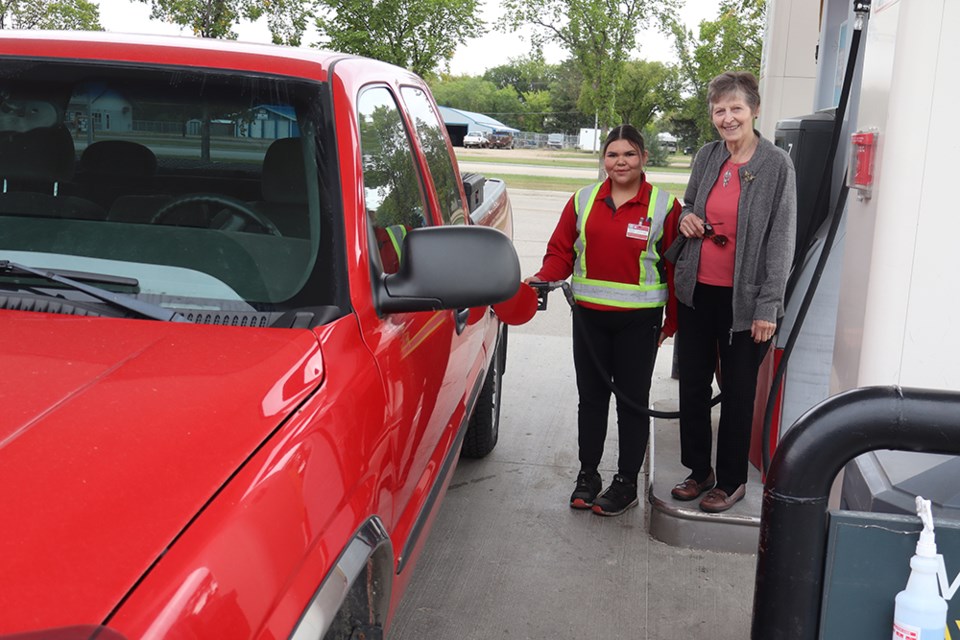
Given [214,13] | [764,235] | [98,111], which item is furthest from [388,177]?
[214,13]

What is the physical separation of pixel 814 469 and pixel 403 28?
21894 mm

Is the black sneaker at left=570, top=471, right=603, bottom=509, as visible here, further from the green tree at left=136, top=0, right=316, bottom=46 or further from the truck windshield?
the green tree at left=136, top=0, right=316, bottom=46

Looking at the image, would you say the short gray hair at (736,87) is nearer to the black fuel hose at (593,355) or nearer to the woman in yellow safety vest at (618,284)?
the woman in yellow safety vest at (618,284)

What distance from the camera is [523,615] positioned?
3791 mm

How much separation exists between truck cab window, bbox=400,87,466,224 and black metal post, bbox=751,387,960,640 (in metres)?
2.37

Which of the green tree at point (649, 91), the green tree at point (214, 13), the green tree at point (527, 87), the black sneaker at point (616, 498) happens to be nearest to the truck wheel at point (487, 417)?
the black sneaker at point (616, 498)

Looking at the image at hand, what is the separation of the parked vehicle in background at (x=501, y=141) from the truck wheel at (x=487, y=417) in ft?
197

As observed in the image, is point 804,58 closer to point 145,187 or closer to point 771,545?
point 145,187

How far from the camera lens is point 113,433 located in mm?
1671

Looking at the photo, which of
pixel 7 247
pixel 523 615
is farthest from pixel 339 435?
pixel 523 615

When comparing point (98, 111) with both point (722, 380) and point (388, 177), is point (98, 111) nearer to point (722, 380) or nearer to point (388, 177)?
point (388, 177)

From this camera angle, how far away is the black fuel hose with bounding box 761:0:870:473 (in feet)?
13.0

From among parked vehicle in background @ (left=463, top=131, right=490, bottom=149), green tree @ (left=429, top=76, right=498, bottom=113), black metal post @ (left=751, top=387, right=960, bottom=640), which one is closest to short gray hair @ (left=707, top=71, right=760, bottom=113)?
black metal post @ (left=751, top=387, right=960, bottom=640)

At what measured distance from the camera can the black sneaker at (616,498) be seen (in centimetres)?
468
